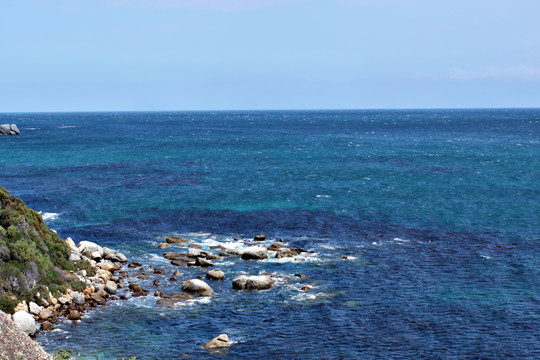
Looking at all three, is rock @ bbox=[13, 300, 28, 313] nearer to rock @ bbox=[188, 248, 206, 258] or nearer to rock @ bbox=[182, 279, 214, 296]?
rock @ bbox=[182, 279, 214, 296]

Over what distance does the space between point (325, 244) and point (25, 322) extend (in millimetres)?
35387

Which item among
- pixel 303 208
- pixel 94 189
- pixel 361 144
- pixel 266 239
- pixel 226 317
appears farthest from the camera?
pixel 361 144

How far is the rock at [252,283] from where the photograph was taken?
167ft

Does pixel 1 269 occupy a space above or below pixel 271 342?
above

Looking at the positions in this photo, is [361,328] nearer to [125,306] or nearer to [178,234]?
[125,306]

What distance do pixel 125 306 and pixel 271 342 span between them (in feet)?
47.7

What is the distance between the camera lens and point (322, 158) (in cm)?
14750

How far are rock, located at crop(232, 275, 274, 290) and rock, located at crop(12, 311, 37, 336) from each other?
18.2 meters

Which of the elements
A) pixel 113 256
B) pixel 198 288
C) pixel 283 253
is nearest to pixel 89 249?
pixel 113 256

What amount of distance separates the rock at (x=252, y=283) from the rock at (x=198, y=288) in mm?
2748

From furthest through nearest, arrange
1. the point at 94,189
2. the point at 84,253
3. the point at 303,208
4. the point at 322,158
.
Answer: the point at 322,158, the point at 94,189, the point at 303,208, the point at 84,253

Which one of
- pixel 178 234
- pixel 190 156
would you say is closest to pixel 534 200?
pixel 178 234

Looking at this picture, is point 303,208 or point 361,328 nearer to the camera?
point 361,328

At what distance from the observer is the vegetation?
44.6m
